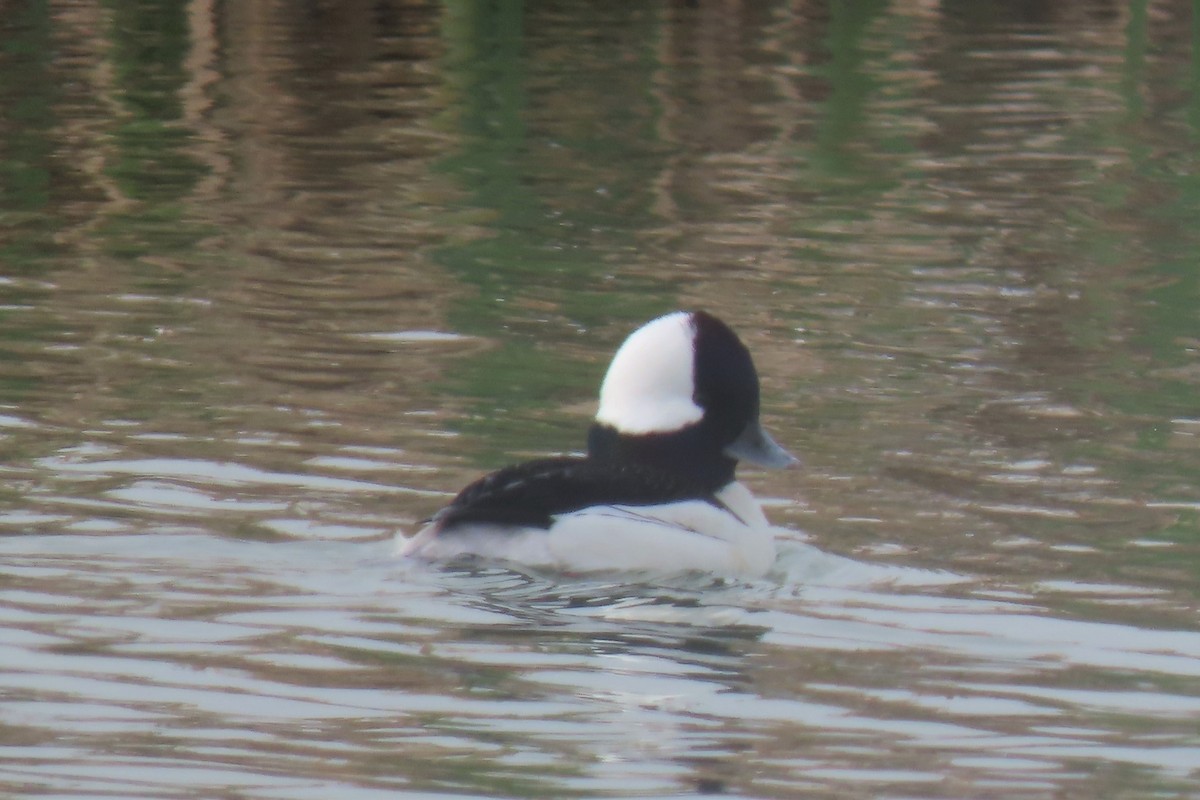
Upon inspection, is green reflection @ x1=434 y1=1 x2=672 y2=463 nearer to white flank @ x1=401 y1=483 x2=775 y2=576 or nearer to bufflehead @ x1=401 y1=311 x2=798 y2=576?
bufflehead @ x1=401 y1=311 x2=798 y2=576

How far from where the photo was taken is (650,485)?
7.23m

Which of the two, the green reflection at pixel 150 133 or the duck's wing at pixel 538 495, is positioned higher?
the duck's wing at pixel 538 495

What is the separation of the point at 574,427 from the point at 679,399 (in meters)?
1.66

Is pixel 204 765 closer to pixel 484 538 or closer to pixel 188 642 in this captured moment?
pixel 188 642

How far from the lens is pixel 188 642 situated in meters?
6.24

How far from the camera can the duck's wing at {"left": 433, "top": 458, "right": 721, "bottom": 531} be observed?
6969 mm

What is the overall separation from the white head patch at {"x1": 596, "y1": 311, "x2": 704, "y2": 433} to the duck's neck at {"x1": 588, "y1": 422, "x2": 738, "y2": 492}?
0.03 metres

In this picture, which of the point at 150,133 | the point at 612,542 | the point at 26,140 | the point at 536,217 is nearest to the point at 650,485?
the point at 612,542

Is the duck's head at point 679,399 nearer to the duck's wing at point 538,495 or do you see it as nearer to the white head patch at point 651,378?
the white head patch at point 651,378

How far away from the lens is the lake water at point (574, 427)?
5613 millimetres

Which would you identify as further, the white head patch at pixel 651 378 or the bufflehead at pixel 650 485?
the white head patch at pixel 651 378

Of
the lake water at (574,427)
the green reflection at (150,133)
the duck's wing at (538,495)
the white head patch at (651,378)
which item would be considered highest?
the white head patch at (651,378)

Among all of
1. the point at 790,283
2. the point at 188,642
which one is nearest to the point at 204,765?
the point at 188,642

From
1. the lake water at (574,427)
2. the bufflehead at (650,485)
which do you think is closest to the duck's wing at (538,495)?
the bufflehead at (650,485)
